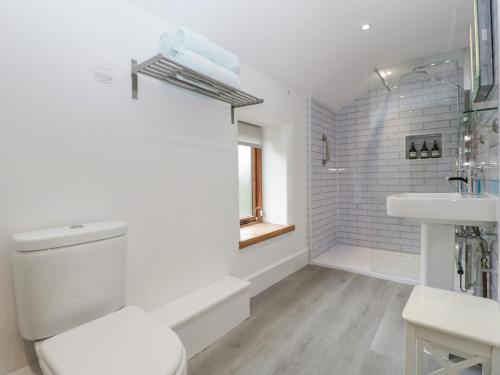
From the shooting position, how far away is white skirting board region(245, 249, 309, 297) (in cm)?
238

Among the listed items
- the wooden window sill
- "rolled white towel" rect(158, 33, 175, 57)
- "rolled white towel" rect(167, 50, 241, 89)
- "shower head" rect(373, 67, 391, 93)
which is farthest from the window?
"shower head" rect(373, 67, 391, 93)

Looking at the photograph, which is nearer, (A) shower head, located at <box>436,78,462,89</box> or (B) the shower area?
(A) shower head, located at <box>436,78,462,89</box>

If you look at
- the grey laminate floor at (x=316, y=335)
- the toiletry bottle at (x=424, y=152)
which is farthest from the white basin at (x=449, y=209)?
the toiletry bottle at (x=424, y=152)

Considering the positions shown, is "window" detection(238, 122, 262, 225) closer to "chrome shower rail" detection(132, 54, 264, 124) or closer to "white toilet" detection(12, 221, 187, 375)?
"chrome shower rail" detection(132, 54, 264, 124)

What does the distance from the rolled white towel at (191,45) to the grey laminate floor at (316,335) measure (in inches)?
70.9

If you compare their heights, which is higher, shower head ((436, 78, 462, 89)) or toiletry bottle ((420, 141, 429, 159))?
shower head ((436, 78, 462, 89))

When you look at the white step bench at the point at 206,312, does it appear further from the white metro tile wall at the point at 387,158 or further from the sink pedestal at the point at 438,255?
the white metro tile wall at the point at 387,158

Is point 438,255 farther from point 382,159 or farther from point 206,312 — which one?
point 382,159

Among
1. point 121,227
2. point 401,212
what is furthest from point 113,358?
point 401,212

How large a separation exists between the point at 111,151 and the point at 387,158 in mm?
3303

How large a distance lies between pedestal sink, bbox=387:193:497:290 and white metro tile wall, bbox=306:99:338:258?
159 centimetres

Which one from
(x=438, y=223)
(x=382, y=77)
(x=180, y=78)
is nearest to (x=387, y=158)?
(x=382, y=77)

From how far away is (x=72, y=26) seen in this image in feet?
4.09

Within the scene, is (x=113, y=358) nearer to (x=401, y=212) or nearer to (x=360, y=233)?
(x=401, y=212)
